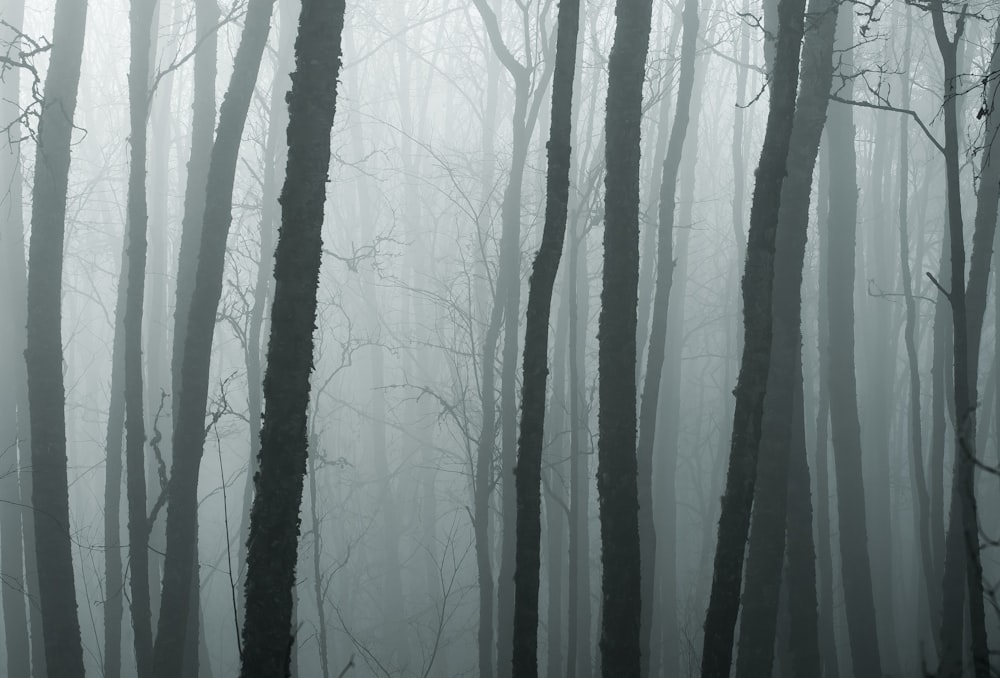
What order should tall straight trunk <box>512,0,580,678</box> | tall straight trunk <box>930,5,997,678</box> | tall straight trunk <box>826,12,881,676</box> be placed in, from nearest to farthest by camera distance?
1. tall straight trunk <box>930,5,997,678</box>
2. tall straight trunk <box>512,0,580,678</box>
3. tall straight trunk <box>826,12,881,676</box>

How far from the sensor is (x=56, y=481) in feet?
24.9

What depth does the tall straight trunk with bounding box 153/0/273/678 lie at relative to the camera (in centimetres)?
778

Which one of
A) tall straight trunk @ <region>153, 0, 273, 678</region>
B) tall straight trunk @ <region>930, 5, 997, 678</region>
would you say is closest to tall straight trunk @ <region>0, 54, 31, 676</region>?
tall straight trunk @ <region>153, 0, 273, 678</region>

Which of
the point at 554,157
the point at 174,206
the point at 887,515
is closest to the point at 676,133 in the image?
the point at 554,157

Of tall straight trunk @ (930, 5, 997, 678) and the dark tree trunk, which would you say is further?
the dark tree trunk

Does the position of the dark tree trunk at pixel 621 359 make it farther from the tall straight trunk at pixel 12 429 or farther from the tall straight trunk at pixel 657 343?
the tall straight trunk at pixel 12 429

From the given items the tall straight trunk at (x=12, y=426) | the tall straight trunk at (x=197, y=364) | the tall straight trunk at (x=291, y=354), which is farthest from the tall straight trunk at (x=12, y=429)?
the tall straight trunk at (x=291, y=354)

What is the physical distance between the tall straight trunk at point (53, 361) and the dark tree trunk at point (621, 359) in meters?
4.40

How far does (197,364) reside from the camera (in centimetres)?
801

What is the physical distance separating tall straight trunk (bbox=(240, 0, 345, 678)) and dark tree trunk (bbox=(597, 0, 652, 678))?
267 centimetres

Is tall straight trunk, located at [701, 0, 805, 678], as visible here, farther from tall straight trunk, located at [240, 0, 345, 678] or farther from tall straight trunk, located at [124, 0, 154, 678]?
tall straight trunk, located at [124, 0, 154, 678]

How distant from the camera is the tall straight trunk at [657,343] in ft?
35.2

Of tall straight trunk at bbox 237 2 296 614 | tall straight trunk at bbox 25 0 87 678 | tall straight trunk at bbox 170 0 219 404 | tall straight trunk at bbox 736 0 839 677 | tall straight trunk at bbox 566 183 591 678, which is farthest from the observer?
tall straight trunk at bbox 237 2 296 614

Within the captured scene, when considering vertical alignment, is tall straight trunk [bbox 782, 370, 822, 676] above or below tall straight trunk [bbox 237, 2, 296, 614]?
below
